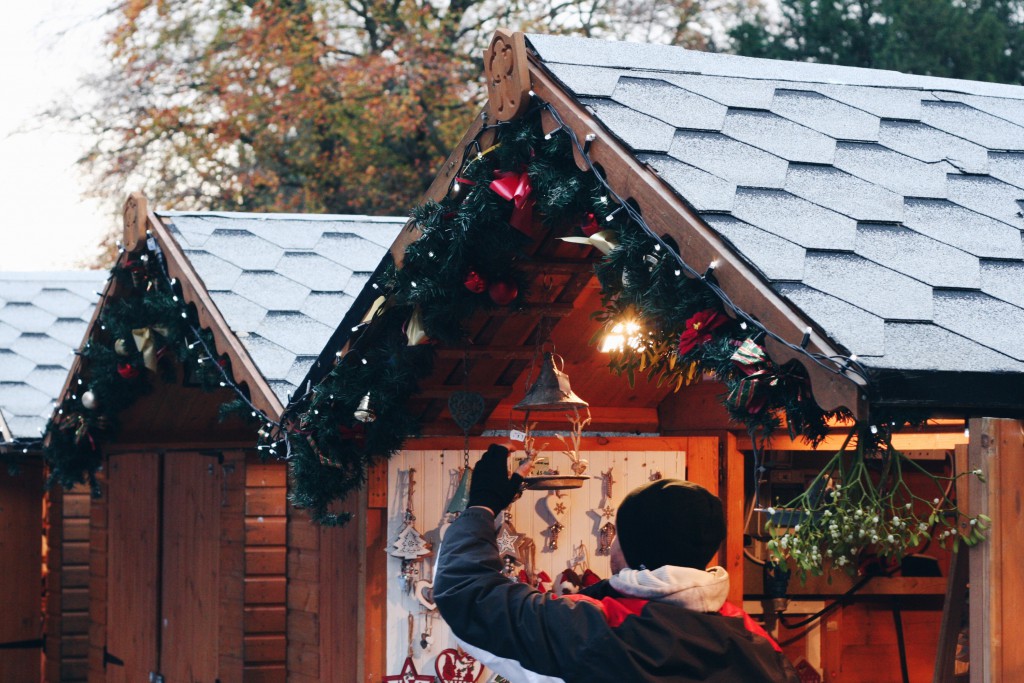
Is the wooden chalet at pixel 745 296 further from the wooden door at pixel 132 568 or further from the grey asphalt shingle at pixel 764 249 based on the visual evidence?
the wooden door at pixel 132 568

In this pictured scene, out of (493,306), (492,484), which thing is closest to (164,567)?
(493,306)

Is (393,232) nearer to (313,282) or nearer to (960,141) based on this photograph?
(313,282)

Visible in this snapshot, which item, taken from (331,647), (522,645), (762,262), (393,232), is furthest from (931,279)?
(393,232)

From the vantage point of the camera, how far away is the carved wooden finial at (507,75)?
148 inches

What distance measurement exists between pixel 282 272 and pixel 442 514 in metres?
2.08

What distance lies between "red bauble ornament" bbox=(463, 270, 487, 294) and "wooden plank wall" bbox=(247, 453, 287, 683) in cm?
292

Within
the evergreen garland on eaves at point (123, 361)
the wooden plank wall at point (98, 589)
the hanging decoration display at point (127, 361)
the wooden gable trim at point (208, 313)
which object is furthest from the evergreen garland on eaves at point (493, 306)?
the wooden plank wall at point (98, 589)

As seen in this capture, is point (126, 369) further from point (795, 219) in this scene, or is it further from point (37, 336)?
point (795, 219)

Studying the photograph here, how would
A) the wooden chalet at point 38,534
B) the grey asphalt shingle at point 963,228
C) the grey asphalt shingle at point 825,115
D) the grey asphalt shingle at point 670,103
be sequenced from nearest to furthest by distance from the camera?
1. the grey asphalt shingle at point 963,228
2. the grey asphalt shingle at point 670,103
3. the grey asphalt shingle at point 825,115
4. the wooden chalet at point 38,534

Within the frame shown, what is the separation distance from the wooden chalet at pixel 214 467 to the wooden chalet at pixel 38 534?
116cm

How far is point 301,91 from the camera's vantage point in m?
17.9

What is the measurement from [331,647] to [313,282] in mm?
1869

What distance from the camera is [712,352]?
3057 millimetres

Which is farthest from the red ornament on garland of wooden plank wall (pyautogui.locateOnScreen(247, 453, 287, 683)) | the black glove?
wooden plank wall (pyautogui.locateOnScreen(247, 453, 287, 683))
